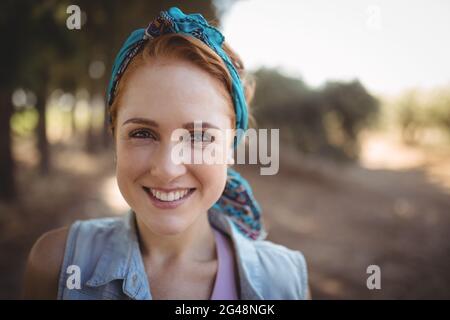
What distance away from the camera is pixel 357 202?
316 inches

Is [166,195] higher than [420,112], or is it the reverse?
[420,112]

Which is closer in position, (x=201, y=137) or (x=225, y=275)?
(x=201, y=137)

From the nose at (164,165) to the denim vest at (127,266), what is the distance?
1.38ft

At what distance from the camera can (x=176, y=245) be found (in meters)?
1.58

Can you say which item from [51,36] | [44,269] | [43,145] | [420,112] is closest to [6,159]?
[51,36]

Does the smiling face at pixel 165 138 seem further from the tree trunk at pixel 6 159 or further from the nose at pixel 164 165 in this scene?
the tree trunk at pixel 6 159

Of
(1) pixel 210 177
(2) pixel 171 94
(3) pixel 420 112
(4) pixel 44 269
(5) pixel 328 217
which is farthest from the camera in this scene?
(3) pixel 420 112

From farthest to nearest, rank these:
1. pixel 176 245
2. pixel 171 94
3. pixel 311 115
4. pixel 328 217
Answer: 1. pixel 311 115
2. pixel 328 217
3. pixel 176 245
4. pixel 171 94

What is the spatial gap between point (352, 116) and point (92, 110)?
32.7 feet

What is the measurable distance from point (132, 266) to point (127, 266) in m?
0.02

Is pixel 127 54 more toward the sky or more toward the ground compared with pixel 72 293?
more toward the sky

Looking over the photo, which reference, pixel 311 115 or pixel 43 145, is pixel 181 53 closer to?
pixel 43 145
